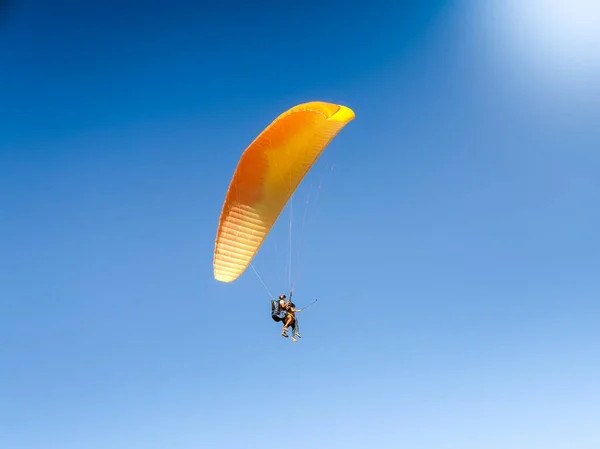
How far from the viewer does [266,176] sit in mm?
21234

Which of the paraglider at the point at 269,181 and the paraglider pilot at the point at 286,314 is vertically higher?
the paraglider at the point at 269,181

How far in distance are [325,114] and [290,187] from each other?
3.33m

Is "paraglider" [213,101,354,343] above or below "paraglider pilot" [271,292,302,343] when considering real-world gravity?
above

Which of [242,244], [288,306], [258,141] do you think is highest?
[258,141]

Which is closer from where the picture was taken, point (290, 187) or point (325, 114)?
point (325, 114)

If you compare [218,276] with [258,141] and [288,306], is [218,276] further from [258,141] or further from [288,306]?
[258,141]

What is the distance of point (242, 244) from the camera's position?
2098 cm

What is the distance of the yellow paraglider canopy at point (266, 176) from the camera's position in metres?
20.1

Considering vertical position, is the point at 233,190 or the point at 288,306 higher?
the point at 233,190

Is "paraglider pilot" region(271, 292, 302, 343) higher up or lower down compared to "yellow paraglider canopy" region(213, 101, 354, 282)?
lower down

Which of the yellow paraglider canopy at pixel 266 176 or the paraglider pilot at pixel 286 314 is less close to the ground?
the yellow paraglider canopy at pixel 266 176

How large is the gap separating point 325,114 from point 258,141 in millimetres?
2309

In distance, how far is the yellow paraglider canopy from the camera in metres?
20.1

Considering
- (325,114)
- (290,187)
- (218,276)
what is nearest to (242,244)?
(218,276)
